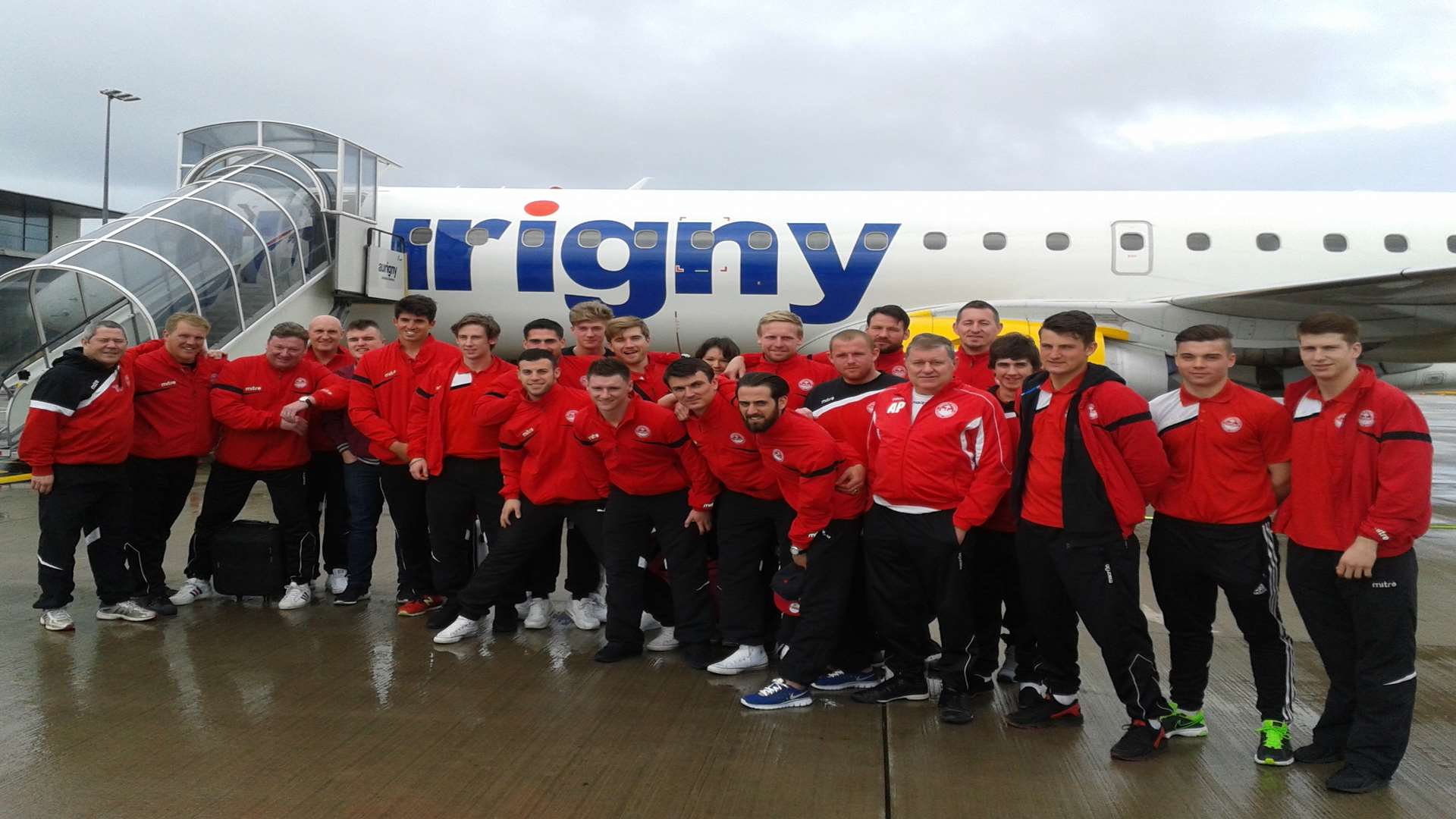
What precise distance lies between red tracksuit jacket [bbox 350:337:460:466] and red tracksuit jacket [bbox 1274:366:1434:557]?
415cm

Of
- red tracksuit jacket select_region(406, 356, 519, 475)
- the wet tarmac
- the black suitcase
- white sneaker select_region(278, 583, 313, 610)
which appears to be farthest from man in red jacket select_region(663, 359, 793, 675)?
the black suitcase

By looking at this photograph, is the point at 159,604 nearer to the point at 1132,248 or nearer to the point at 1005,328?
the point at 1005,328

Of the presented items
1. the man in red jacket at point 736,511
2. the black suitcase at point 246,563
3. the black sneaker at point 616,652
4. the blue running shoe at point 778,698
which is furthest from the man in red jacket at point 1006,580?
the black suitcase at point 246,563

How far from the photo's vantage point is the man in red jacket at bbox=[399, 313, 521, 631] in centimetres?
513

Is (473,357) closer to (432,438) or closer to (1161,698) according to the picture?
(432,438)

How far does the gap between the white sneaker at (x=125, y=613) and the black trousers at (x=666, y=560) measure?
8.61 ft

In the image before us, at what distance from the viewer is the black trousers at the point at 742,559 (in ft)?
14.5

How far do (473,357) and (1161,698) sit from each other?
3.74 m

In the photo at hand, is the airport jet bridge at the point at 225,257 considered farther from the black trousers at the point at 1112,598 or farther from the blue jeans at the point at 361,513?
the black trousers at the point at 1112,598

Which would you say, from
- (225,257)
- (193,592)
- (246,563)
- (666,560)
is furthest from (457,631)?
(225,257)

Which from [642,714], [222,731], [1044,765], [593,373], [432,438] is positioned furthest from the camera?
[432,438]

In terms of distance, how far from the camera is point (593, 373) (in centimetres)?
→ 441

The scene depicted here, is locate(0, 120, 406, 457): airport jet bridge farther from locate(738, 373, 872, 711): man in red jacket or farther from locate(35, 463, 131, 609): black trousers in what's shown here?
locate(738, 373, 872, 711): man in red jacket

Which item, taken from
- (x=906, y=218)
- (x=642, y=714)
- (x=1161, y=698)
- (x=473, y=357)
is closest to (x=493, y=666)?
(x=642, y=714)
